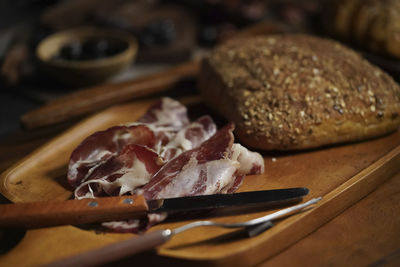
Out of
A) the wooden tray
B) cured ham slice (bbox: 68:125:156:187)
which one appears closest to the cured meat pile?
cured ham slice (bbox: 68:125:156:187)

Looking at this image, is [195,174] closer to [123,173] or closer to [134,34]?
[123,173]

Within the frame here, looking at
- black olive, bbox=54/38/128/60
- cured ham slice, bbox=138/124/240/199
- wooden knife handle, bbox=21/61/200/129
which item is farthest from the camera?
black olive, bbox=54/38/128/60

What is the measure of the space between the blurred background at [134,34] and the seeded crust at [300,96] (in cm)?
56

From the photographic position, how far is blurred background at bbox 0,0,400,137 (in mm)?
3045

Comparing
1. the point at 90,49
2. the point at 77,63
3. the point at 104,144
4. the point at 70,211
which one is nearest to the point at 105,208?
the point at 70,211

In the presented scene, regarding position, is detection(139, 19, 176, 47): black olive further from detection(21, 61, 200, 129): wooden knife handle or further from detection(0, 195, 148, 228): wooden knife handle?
detection(0, 195, 148, 228): wooden knife handle

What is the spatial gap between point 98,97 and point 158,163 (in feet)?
2.90

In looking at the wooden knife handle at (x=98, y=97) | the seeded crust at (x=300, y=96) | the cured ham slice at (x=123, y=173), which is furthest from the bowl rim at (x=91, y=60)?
A: the cured ham slice at (x=123, y=173)

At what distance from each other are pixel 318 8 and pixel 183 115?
2.10 meters

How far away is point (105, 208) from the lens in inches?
65.1

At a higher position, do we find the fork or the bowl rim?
the bowl rim

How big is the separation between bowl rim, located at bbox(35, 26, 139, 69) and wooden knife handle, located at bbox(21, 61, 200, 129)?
0.35 meters

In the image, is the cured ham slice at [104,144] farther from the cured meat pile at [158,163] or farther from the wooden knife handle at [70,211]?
the wooden knife handle at [70,211]

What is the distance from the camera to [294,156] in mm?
2217
